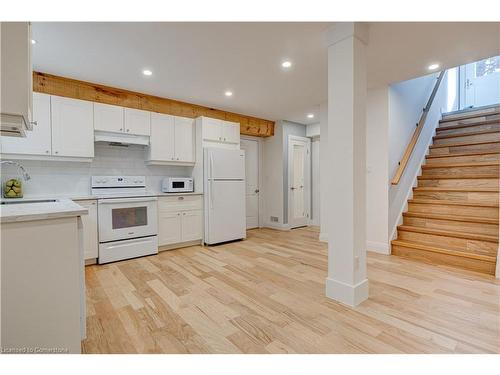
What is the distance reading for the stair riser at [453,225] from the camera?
302 centimetres

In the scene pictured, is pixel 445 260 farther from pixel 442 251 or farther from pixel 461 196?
pixel 461 196

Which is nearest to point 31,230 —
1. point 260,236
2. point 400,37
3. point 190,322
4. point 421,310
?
point 190,322

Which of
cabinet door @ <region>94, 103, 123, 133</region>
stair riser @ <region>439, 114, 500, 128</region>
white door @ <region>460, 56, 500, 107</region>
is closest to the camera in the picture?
cabinet door @ <region>94, 103, 123, 133</region>

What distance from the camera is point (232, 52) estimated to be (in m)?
2.60

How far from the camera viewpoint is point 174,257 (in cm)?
346

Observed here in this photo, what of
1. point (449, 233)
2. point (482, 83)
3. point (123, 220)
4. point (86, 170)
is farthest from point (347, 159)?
point (482, 83)

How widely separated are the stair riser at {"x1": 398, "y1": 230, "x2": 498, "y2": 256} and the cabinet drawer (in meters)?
3.08

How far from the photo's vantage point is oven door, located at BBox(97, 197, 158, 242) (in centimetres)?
318

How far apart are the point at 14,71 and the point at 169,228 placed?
278 cm

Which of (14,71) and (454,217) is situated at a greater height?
(14,71)

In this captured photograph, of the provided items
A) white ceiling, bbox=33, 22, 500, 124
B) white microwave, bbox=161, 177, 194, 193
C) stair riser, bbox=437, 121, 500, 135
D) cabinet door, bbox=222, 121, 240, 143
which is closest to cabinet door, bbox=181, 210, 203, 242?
white microwave, bbox=161, 177, 194, 193

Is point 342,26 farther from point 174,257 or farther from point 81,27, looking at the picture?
point 174,257

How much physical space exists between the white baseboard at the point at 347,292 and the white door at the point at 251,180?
3.46 m

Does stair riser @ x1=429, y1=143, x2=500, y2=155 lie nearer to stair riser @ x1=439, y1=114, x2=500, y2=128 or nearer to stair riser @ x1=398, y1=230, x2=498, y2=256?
stair riser @ x1=439, y1=114, x2=500, y2=128
